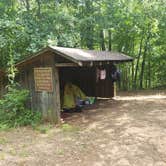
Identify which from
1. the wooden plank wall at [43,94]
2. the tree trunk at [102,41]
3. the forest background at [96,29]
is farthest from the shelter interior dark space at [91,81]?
the tree trunk at [102,41]

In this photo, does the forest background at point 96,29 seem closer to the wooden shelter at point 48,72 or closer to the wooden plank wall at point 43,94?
the wooden plank wall at point 43,94

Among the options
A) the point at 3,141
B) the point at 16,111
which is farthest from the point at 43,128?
the point at 16,111

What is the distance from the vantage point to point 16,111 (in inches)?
358

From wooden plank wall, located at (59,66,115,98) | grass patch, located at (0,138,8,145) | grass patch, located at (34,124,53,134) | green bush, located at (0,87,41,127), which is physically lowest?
grass patch, located at (0,138,8,145)

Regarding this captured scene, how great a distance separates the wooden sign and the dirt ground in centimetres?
120

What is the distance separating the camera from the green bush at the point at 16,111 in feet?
28.9

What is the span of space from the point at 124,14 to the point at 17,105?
8.04 m

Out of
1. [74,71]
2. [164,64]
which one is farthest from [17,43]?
[164,64]

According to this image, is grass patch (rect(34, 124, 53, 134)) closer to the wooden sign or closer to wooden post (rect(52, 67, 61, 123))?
wooden post (rect(52, 67, 61, 123))

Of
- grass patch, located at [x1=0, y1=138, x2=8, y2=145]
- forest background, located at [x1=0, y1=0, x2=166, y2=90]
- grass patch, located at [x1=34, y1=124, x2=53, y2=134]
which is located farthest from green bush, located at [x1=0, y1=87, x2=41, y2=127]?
forest background, located at [x1=0, y1=0, x2=166, y2=90]

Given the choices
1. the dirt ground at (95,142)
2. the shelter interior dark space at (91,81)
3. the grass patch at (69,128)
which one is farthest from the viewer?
the shelter interior dark space at (91,81)

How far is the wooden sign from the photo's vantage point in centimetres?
864

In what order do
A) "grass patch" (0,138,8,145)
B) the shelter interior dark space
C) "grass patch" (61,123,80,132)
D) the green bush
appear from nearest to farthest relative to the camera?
"grass patch" (0,138,8,145)
"grass patch" (61,123,80,132)
the green bush
the shelter interior dark space

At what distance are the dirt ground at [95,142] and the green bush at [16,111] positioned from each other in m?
0.67
